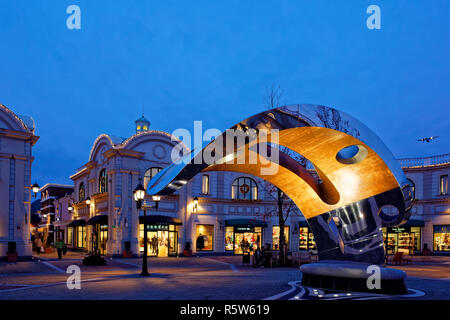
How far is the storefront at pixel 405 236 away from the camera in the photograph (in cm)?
3661

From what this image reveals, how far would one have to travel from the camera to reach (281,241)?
76.2 feet

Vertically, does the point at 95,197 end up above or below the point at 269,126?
below

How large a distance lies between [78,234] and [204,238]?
15891 millimetres

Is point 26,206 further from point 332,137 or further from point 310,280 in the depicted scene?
point 332,137

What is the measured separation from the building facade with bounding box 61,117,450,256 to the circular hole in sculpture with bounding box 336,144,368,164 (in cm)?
2072

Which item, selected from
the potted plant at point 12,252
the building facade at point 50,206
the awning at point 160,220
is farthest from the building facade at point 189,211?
the building facade at point 50,206

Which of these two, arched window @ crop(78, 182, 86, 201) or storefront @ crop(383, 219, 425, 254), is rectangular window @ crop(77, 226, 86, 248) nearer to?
arched window @ crop(78, 182, 86, 201)

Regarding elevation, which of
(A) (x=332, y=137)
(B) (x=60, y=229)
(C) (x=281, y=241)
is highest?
(A) (x=332, y=137)

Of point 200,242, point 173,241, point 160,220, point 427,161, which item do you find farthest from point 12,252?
point 427,161

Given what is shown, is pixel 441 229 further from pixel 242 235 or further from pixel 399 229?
pixel 242 235

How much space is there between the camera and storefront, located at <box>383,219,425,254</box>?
3661 cm

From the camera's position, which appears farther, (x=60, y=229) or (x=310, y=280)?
(x=60, y=229)
